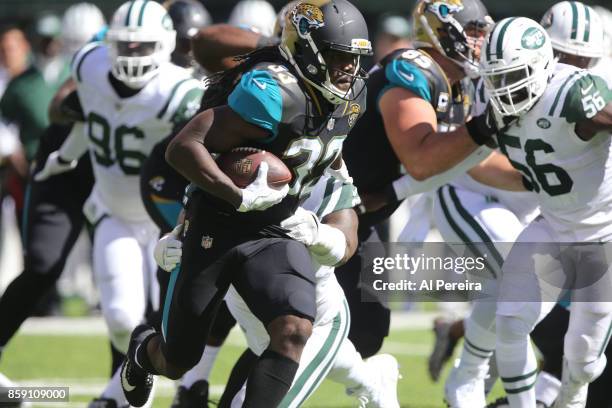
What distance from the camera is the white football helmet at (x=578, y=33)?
576cm

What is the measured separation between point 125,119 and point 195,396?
4.68ft

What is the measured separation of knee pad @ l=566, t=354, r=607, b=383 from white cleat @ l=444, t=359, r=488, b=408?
0.61 meters

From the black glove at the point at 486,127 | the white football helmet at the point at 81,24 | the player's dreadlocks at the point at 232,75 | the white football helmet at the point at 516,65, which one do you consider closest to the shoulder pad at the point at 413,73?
the black glove at the point at 486,127

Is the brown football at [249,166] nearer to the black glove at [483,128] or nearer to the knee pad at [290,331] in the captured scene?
the knee pad at [290,331]

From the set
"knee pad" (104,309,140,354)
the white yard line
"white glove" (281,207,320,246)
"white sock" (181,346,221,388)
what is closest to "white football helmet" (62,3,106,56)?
the white yard line

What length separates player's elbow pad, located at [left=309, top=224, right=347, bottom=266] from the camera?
4.48 m

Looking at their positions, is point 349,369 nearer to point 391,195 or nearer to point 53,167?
point 391,195

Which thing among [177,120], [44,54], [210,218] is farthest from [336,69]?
[44,54]

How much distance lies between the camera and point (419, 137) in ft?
17.6

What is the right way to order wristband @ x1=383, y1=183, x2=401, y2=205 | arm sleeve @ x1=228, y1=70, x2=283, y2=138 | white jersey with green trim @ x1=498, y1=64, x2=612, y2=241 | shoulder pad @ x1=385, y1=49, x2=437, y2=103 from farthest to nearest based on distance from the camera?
wristband @ x1=383, y1=183, x2=401, y2=205
shoulder pad @ x1=385, y1=49, x2=437, y2=103
white jersey with green trim @ x1=498, y1=64, x2=612, y2=241
arm sleeve @ x1=228, y1=70, x2=283, y2=138

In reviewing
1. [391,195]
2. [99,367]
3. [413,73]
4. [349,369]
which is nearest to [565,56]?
[413,73]

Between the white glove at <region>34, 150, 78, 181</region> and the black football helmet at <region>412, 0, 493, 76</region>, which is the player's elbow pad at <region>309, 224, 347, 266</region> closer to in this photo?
the black football helmet at <region>412, 0, 493, 76</region>

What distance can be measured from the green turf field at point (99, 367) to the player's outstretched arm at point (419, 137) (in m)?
1.78

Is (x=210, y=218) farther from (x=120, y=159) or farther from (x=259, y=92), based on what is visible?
(x=120, y=159)
